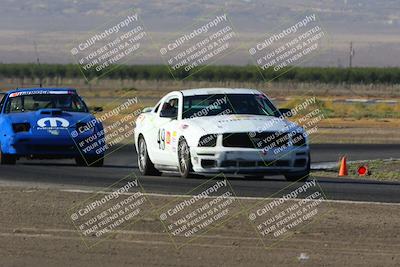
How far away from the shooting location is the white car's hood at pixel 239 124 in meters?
17.2

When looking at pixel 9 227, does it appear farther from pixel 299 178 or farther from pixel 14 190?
pixel 299 178

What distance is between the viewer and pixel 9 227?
12508 millimetres

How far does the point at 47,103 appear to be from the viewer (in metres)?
21.8

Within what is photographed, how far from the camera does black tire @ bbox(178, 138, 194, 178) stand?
57.2ft

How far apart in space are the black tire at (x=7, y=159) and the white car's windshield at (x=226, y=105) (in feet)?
13.3

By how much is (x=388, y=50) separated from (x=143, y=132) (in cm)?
16276

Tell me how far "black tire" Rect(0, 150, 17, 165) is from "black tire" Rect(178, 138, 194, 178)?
14.2 ft

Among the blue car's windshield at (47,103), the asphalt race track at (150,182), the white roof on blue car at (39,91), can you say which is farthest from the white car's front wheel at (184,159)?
the white roof on blue car at (39,91)

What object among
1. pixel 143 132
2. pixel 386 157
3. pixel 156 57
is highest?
pixel 143 132

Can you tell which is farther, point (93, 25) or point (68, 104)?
point (93, 25)

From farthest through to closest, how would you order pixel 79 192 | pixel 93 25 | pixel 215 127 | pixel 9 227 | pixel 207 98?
pixel 93 25 < pixel 207 98 < pixel 215 127 < pixel 79 192 < pixel 9 227

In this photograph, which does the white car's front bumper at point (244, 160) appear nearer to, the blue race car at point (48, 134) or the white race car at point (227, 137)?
the white race car at point (227, 137)

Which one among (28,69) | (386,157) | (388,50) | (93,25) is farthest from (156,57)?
(386,157)

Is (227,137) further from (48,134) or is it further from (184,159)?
(48,134)
